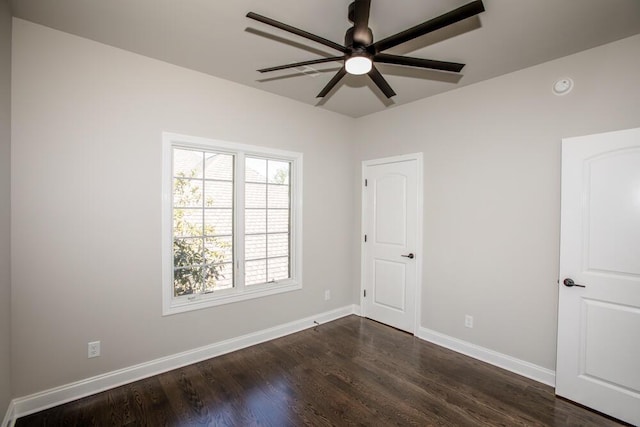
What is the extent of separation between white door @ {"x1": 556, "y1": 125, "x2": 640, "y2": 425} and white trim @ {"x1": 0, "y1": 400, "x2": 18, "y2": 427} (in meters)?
4.08

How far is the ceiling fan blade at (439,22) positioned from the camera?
54.3 inches

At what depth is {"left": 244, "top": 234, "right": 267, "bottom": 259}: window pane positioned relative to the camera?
133 inches

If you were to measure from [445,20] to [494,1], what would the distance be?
776 mm

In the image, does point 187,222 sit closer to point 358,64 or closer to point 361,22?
point 358,64

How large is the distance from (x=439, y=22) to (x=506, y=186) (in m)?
1.99

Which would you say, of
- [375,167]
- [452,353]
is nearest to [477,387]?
[452,353]

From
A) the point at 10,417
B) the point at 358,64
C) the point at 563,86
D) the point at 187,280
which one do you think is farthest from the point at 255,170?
the point at 563,86

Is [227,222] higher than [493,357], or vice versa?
[227,222]

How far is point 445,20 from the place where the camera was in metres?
1.48

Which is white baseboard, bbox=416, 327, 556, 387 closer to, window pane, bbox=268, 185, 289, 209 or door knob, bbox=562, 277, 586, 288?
door knob, bbox=562, 277, 586, 288

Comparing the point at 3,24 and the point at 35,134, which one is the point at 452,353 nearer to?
the point at 35,134

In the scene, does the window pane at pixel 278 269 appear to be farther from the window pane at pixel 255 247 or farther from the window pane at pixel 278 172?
the window pane at pixel 278 172

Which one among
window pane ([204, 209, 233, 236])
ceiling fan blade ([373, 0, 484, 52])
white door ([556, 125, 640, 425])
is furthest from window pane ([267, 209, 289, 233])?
white door ([556, 125, 640, 425])

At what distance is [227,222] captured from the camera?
128 inches
